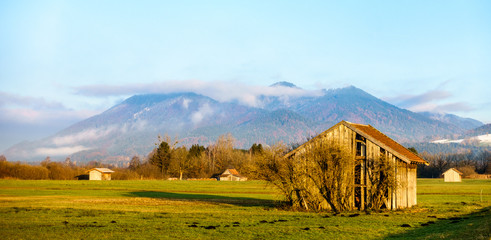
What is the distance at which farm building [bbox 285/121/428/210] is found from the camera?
1544 inches

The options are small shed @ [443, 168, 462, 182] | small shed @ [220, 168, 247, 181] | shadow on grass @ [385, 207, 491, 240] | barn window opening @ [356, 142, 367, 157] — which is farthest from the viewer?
small shed @ [220, 168, 247, 181]

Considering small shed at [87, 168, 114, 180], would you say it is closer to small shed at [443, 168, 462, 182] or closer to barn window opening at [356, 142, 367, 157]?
small shed at [443, 168, 462, 182]

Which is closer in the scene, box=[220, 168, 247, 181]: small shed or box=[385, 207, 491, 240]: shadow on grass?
box=[385, 207, 491, 240]: shadow on grass

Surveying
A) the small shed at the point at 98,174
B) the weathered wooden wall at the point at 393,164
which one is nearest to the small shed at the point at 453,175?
the small shed at the point at 98,174

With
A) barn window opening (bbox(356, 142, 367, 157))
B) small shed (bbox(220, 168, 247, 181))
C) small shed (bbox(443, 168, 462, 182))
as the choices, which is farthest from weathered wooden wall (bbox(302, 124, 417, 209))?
small shed (bbox(220, 168, 247, 181))

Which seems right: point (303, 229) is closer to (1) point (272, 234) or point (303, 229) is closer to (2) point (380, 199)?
(1) point (272, 234)

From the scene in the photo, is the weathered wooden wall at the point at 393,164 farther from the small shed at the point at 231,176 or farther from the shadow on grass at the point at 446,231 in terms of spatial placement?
the small shed at the point at 231,176

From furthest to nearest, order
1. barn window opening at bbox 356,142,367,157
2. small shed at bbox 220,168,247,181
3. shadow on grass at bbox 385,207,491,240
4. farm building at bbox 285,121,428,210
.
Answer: small shed at bbox 220,168,247,181 → barn window opening at bbox 356,142,367,157 → farm building at bbox 285,121,428,210 → shadow on grass at bbox 385,207,491,240

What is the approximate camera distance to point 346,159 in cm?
3872

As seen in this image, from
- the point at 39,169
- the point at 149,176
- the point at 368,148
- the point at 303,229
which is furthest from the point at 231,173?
the point at 303,229

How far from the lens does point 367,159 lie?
39938 millimetres

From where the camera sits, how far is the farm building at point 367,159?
39219 millimetres

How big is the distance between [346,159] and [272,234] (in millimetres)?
15452

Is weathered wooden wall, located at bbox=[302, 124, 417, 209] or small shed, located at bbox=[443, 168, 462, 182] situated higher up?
weathered wooden wall, located at bbox=[302, 124, 417, 209]
